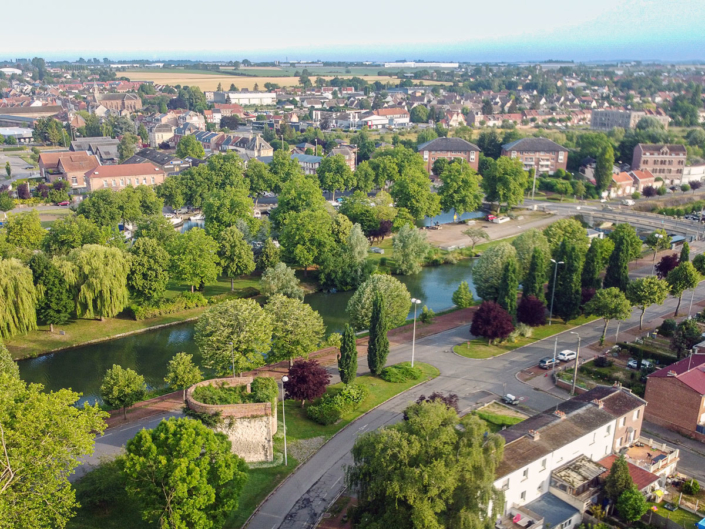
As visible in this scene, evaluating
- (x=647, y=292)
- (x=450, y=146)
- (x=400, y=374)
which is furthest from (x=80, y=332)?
(x=450, y=146)

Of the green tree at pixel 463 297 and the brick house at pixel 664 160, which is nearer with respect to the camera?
the green tree at pixel 463 297

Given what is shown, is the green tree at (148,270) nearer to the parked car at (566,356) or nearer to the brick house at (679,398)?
the parked car at (566,356)

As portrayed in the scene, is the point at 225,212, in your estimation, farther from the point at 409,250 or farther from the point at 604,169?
the point at 604,169

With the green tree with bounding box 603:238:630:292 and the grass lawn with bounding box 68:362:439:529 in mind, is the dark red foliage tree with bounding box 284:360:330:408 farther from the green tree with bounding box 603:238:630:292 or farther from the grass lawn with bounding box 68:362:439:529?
the green tree with bounding box 603:238:630:292

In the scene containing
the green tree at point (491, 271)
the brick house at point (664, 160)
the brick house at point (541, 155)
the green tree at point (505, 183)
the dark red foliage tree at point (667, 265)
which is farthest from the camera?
the brick house at point (541, 155)

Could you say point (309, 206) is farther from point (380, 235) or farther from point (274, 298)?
point (274, 298)

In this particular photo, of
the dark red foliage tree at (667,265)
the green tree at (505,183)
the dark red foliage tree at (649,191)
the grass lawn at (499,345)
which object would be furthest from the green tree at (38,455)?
the dark red foliage tree at (649,191)
